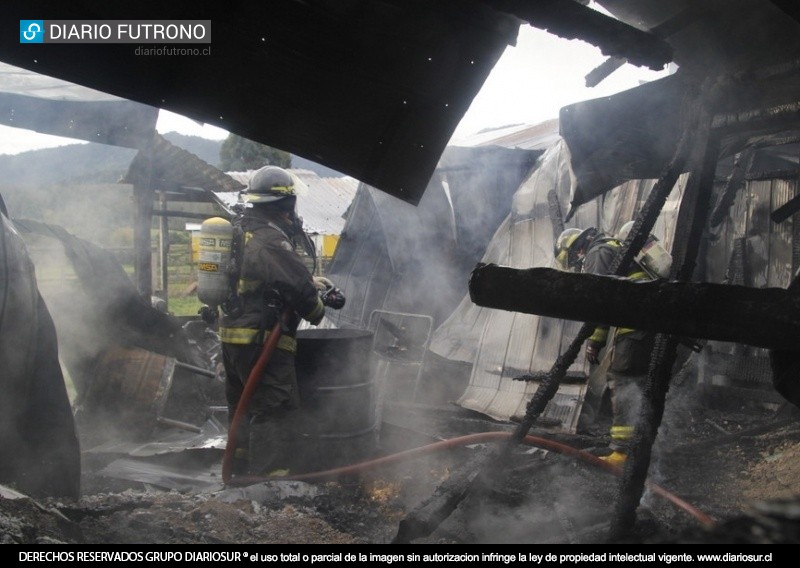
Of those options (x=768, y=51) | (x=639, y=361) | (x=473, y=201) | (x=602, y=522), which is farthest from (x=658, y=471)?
(x=473, y=201)

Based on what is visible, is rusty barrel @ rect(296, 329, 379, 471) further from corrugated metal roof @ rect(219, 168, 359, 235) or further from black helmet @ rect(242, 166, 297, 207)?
corrugated metal roof @ rect(219, 168, 359, 235)

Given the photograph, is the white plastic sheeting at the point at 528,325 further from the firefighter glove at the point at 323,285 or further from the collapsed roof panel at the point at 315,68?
the collapsed roof panel at the point at 315,68

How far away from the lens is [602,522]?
366cm

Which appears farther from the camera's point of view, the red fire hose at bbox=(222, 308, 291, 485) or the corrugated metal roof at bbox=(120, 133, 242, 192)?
the corrugated metal roof at bbox=(120, 133, 242, 192)

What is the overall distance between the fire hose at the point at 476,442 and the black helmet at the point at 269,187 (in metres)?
2.29

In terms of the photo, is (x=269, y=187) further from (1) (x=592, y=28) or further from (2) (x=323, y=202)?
(2) (x=323, y=202)

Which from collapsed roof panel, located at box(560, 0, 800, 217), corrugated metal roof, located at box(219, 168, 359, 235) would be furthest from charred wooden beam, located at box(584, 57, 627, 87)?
corrugated metal roof, located at box(219, 168, 359, 235)

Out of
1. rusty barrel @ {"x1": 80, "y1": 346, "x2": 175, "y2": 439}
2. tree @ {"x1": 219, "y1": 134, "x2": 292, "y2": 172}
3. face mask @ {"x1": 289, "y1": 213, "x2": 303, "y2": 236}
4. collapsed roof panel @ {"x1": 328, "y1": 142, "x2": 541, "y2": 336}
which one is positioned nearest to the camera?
face mask @ {"x1": 289, "y1": 213, "x2": 303, "y2": 236}

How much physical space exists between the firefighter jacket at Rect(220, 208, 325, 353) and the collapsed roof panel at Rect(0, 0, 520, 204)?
1888mm

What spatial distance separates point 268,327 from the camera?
4.84 m

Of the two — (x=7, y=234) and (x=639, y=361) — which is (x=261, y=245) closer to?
(x=7, y=234)

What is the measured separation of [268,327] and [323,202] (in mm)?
23990

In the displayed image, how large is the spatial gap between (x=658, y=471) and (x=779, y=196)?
375cm

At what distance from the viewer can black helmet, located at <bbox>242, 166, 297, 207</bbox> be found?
16.2ft
